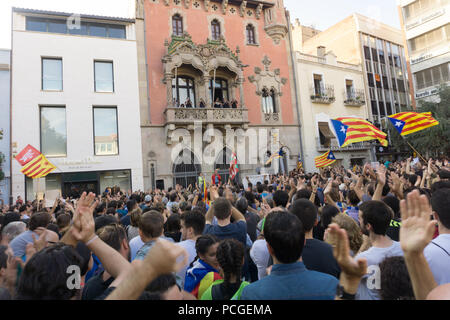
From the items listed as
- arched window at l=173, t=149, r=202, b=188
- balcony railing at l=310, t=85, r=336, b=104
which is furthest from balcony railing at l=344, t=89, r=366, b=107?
arched window at l=173, t=149, r=202, b=188

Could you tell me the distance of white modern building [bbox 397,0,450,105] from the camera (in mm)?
26312

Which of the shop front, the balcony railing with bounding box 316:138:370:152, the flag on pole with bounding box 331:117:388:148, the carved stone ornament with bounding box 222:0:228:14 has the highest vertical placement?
the carved stone ornament with bounding box 222:0:228:14

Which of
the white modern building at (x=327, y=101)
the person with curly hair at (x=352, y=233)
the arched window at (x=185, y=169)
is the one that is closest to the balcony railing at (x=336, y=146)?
the white modern building at (x=327, y=101)

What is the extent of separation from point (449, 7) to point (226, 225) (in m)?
32.9

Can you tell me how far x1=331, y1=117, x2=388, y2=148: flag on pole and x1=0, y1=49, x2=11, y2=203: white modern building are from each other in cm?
1851

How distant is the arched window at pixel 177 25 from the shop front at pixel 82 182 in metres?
11.4

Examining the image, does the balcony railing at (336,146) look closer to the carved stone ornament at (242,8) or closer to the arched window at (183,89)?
the arched window at (183,89)

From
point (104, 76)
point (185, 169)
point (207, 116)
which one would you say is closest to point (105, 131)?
point (104, 76)

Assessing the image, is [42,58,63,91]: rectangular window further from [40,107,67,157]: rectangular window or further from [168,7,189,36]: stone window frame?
[168,7,189,36]: stone window frame

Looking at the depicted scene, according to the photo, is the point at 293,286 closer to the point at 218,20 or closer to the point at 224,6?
the point at 218,20

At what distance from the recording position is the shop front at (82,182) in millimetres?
17719

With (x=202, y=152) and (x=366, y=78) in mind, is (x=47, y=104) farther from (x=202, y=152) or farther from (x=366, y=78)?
(x=366, y=78)

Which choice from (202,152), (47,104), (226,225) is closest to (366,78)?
(202,152)

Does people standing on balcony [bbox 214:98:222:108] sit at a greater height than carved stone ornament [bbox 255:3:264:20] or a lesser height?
lesser
